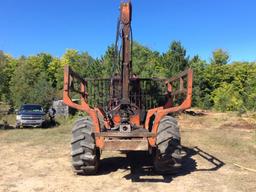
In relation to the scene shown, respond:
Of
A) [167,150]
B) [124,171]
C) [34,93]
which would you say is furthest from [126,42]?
[34,93]

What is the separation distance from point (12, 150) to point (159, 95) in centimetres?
524

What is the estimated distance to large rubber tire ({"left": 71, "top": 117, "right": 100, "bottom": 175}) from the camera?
7.43 metres

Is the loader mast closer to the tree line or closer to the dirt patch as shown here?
the tree line

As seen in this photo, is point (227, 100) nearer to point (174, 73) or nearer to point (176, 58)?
point (176, 58)

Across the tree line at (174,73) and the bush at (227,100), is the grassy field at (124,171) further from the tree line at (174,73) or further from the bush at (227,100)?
the bush at (227,100)

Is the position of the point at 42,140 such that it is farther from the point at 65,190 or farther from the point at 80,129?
the point at 65,190

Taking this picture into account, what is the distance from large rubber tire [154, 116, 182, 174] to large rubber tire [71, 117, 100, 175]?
1412mm

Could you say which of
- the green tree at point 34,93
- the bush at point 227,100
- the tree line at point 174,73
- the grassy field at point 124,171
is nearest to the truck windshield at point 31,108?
the tree line at point 174,73

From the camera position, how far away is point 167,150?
740cm

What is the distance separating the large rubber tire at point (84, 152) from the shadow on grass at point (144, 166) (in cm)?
54

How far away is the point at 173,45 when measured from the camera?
29.4 meters

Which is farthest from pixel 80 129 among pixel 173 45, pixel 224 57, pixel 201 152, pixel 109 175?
pixel 224 57

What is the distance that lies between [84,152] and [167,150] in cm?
182

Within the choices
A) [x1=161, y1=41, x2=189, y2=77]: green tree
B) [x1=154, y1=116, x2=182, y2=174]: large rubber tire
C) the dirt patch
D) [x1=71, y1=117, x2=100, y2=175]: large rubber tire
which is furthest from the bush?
[x1=71, y1=117, x2=100, y2=175]: large rubber tire
